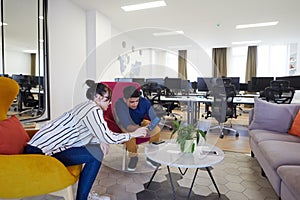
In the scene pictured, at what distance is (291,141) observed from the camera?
2.12m

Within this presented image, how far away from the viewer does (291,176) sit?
1.38m

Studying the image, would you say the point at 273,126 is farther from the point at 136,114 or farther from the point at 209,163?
the point at 136,114

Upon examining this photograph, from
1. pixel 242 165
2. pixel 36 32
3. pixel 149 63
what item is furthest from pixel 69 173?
pixel 149 63

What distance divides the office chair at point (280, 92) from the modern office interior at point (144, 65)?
2 cm

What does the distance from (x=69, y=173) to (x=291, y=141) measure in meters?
2.10

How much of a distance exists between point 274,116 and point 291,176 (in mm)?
1274

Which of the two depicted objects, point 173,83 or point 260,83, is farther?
point 260,83

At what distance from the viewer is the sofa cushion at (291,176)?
1.28 meters

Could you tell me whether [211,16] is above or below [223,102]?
above

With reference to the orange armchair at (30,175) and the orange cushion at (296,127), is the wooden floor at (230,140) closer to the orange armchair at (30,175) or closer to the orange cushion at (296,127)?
the orange cushion at (296,127)

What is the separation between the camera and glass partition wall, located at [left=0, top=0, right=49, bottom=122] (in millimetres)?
2705

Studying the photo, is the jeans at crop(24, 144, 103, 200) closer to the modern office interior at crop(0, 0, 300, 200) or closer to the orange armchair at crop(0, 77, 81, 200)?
the orange armchair at crop(0, 77, 81, 200)

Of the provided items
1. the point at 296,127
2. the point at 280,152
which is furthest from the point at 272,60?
the point at 280,152

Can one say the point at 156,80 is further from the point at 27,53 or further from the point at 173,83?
the point at 27,53
